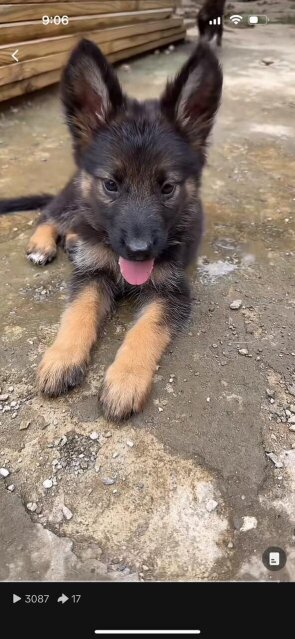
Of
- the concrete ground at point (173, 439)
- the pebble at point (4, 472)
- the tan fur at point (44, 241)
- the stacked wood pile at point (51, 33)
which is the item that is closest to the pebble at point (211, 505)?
the concrete ground at point (173, 439)

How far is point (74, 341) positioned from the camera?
2783 mm

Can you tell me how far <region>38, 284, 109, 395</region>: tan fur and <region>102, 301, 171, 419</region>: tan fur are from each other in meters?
0.20

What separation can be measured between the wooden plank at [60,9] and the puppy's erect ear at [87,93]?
4.21m

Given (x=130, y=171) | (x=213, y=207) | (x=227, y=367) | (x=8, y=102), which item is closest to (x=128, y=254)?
(x=130, y=171)

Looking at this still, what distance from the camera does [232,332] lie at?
3.15 meters

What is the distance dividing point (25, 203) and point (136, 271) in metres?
1.75

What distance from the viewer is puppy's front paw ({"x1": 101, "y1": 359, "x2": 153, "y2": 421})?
2496mm

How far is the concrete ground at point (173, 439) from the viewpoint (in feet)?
6.54

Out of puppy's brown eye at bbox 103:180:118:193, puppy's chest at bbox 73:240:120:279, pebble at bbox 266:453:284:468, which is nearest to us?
pebble at bbox 266:453:284:468

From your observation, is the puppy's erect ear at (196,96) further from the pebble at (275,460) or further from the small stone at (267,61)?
the small stone at (267,61)

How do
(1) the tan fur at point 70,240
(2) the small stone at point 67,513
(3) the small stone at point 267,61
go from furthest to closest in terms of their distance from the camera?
(3) the small stone at point 267,61, (1) the tan fur at point 70,240, (2) the small stone at point 67,513

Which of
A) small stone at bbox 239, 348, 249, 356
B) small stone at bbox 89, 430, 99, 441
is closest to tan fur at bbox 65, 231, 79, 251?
small stone at bbox 239, 348, 249, 356

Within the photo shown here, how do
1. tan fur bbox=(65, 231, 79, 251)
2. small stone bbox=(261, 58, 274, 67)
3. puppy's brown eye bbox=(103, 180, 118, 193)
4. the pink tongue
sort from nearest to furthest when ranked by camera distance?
puppy's brown eye bbox=(103, 180, 118, 193) → the pink tongue → tan fur bbox=(65, 231, 79, 251) → small stone bbox=(261, 58, 274, 67)

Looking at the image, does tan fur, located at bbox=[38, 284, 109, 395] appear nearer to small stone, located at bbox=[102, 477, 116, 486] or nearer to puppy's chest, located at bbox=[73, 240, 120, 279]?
puppy's chest, located at bbox=[73, 240, 120, 279]
